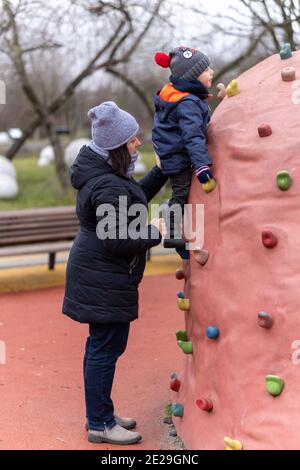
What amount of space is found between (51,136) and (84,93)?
7.44 meters

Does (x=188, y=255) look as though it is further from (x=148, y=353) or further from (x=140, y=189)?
(x=148, y=353)

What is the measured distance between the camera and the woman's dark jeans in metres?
4.14

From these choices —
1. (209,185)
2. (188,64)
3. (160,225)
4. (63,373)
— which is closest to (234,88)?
(188,64)

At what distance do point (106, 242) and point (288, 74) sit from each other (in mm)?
1298

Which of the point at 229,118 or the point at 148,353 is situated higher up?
the point at 229,118

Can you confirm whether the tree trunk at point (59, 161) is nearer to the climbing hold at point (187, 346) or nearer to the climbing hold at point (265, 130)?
the climbing hold at point (187, 346)

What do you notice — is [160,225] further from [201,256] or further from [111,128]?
[111,128]

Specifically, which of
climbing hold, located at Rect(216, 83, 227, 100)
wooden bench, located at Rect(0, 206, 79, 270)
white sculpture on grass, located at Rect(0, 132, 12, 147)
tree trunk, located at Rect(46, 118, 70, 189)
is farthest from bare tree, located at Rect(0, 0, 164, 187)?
white sculpture on grass, located at Rect(0, 132, 12, 147)

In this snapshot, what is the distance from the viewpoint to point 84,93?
957 inches

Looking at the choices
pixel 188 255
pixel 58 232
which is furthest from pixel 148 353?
pixel 58 232

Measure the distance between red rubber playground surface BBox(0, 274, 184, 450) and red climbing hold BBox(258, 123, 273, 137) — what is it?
1816 millimetres

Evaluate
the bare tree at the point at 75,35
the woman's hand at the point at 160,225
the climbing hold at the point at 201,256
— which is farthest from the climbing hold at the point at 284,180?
the bare tree at the point at 75,35

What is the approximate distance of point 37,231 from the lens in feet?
31.6

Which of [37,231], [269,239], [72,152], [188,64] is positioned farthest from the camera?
[72,152]
